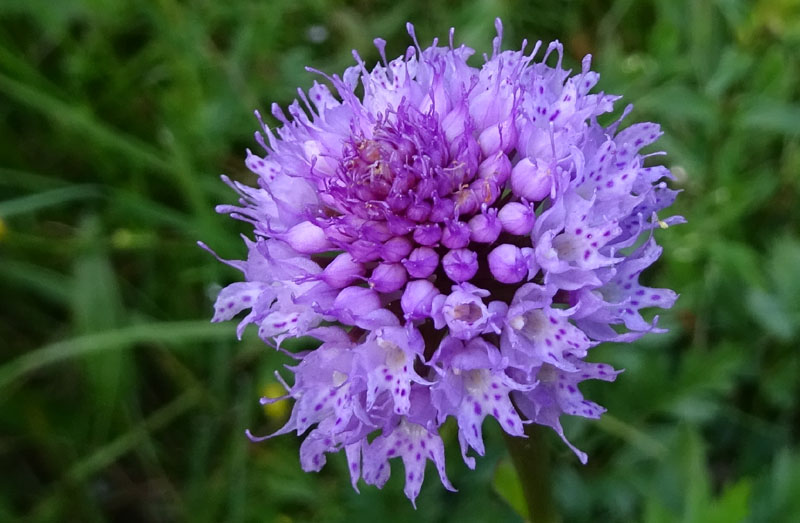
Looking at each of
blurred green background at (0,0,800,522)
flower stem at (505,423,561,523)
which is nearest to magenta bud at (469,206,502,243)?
flower stem at (505,423,561,523)

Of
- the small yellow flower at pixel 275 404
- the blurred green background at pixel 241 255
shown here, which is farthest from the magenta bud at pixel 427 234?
the small yellow flower at pixel 275 404

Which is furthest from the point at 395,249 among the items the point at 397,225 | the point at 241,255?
the point at 241,255

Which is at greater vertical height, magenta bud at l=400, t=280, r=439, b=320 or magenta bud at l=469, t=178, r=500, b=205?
magenta bud at l=469, t=178, r=500, b=205

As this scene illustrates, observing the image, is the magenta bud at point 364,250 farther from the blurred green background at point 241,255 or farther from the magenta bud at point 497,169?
the blurred green background at point 241,255

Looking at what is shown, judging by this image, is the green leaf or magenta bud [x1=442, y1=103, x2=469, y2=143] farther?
the green leaf

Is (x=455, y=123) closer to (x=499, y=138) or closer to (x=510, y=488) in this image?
(x=499, y=138)

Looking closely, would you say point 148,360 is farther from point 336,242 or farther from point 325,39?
point 336,242

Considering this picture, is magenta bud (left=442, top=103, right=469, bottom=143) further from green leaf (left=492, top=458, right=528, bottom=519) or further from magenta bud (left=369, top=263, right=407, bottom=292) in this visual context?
green leaf (left=492, top=458, right=528, bottom=519)
